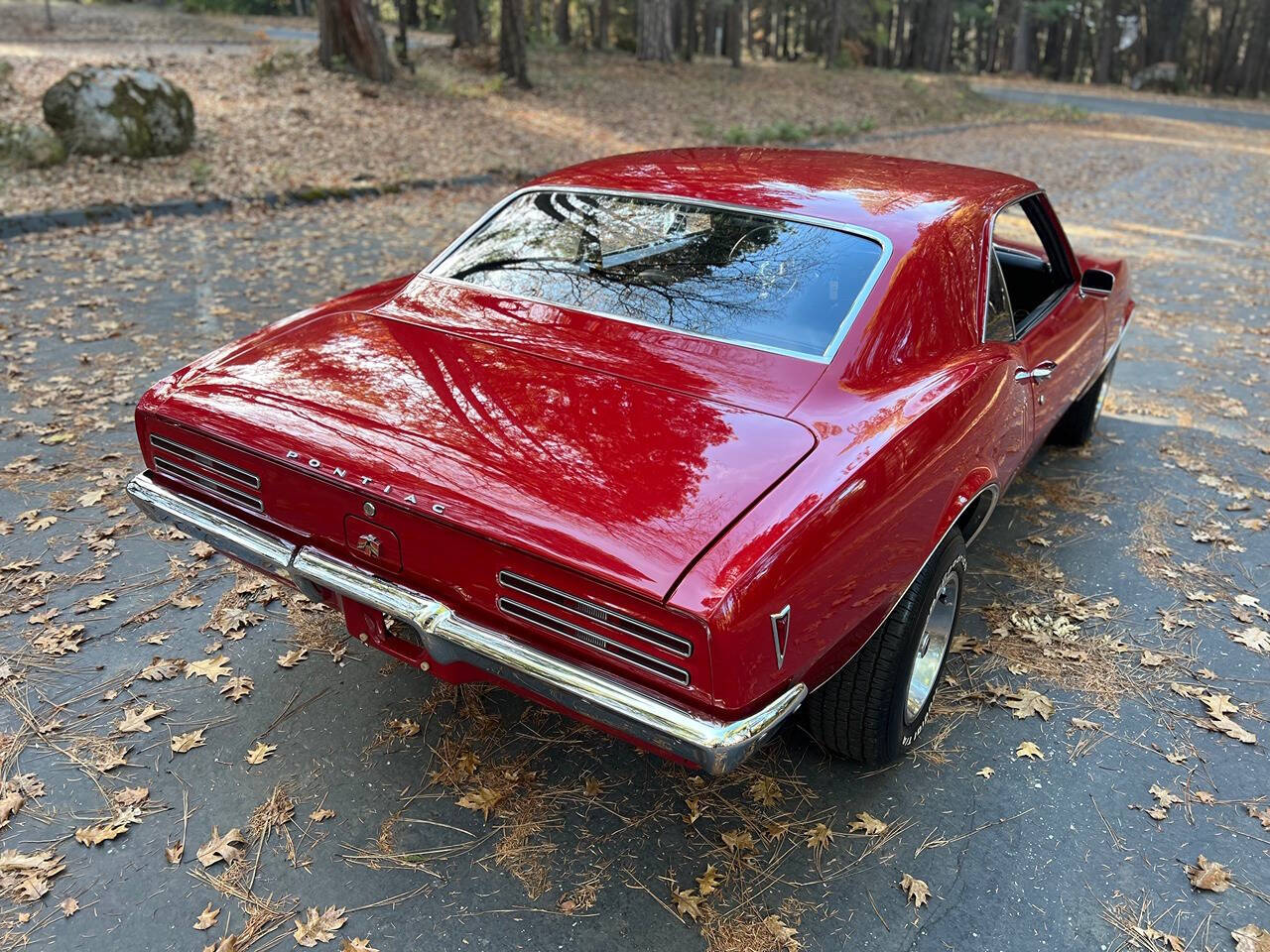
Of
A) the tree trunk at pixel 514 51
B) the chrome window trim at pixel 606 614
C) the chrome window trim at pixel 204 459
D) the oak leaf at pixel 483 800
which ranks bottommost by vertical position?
the oak leaf at pixel 483 800

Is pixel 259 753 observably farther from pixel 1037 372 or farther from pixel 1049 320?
pixel 1049 320

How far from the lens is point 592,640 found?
213 cm

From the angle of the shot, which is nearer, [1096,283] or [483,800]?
[483,800]

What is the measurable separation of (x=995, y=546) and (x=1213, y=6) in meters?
43.4

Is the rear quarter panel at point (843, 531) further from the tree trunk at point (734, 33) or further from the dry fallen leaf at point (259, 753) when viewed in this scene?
the tree trunk at point (734, 33)

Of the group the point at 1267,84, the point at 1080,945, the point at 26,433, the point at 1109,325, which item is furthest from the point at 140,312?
the point at 1267,84

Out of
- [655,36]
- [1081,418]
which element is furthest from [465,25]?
[1081,418]

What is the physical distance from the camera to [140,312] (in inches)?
265

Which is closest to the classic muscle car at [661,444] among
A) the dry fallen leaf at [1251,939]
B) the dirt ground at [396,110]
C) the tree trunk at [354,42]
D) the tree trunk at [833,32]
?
the dry fallen leaf at [1251,939]

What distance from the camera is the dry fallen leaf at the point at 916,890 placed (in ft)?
8.00

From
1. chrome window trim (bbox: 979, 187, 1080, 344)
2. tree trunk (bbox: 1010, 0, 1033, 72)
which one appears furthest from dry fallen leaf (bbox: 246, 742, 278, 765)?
tree trunk (bbox: 1010, 0, 1033, 72)

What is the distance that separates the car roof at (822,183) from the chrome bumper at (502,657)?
1.67 m

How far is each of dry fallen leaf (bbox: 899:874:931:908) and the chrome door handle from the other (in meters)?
1.68

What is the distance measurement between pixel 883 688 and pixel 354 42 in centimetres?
1565
